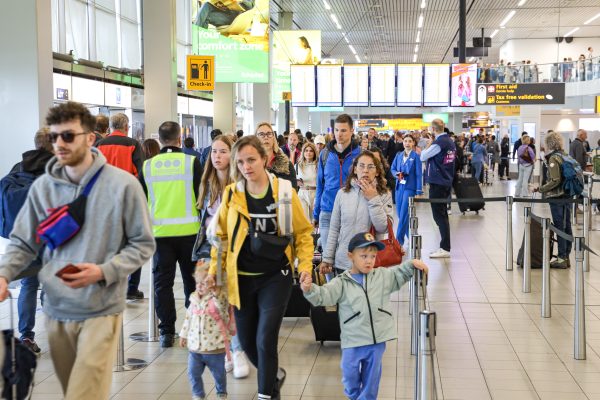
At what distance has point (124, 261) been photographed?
384cm

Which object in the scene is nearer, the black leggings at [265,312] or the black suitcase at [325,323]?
the black leggings at [265,312]

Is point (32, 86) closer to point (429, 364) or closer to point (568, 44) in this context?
point (429, 364)

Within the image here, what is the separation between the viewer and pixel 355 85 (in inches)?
869

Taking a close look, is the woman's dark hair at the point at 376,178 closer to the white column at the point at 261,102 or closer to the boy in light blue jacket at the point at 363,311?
the boy in light blue jacket at the point at 363,311

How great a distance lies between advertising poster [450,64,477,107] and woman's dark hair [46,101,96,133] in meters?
18.2

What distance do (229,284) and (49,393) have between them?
6.07 ft

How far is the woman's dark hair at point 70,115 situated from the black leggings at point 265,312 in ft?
5.50

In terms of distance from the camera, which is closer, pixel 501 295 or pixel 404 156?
pixel 501 295

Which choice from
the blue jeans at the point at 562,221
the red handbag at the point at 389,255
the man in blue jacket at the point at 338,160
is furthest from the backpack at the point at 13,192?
the blue jeans at the point at 562,221

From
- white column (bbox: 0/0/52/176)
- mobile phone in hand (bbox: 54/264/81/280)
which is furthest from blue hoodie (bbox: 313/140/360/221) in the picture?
mobile phone in hand (bbox: 54/264/81/280)

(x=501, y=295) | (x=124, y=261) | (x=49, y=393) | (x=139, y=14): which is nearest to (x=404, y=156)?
(x=501, y=295)

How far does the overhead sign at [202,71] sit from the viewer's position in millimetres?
17125

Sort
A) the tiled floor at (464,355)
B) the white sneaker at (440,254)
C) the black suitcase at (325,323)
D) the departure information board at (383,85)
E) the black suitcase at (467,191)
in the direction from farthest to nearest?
the departure information board at (383,85) → the black suitcase at (467,191) → the white sneaker at (440,254) → the black suitcase at (325,323) → the tiled floor at (464,355)

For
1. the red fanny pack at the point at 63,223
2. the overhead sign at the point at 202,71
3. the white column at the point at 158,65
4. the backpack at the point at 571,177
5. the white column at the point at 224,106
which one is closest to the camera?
the red fanny pack at the point at 63,223
